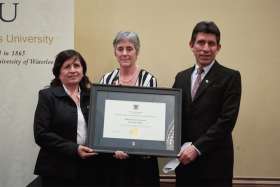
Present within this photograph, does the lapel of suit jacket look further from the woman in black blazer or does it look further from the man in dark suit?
the woman in black blazer

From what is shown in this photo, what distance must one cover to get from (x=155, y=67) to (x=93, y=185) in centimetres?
123

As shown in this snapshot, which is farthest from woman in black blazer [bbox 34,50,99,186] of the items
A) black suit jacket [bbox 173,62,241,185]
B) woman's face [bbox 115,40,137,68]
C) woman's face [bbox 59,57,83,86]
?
black suit jacket [bbox 173,62,241,185]

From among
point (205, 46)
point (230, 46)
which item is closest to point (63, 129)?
point (205, 46)

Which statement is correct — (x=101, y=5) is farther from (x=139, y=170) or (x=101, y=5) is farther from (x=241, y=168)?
(x=241, y=168)

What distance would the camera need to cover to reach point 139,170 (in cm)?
246

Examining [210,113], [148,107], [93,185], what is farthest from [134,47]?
[93,185]

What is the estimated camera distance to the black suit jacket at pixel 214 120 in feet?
7.52

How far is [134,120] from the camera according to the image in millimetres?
2363

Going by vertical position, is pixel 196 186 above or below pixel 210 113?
below

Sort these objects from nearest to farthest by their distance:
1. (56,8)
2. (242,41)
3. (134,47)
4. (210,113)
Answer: (210,113) < (134,47) < (56,8) < (242,41)

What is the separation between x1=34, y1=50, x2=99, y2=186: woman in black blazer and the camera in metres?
2.33

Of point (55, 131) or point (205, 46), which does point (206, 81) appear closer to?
point (205, 46)

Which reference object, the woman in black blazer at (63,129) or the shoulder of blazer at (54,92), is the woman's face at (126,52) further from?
the shoulder of blazer at (54,92)

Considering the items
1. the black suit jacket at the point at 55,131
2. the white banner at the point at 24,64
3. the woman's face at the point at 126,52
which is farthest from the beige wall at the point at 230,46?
the black suit jacket at the point at 55,131
